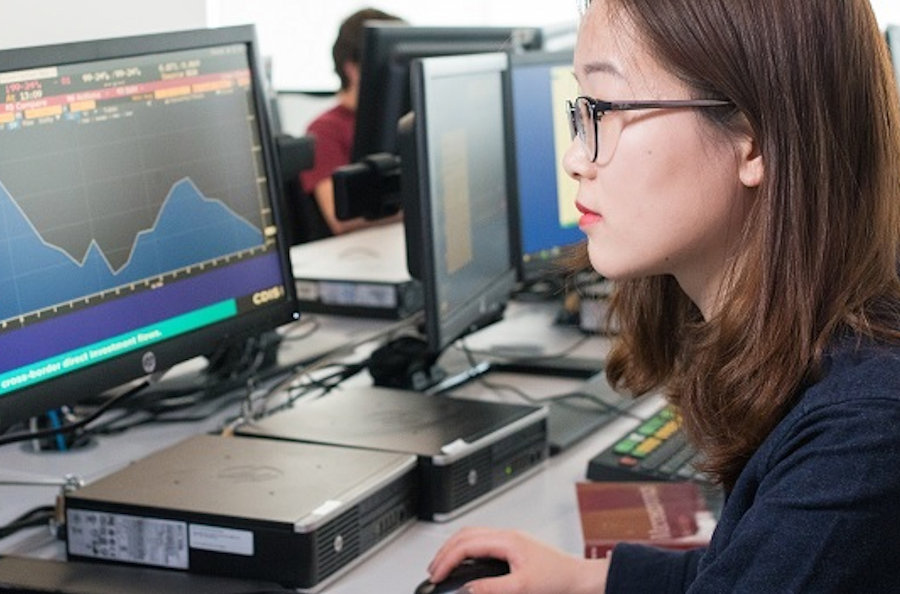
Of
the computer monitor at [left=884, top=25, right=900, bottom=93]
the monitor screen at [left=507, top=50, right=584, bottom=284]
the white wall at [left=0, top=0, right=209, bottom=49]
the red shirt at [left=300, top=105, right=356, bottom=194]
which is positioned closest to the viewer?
the white wall at [left=0, top=0, right=209, bottom=49]

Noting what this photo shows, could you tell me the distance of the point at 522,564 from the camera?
4.69 ft

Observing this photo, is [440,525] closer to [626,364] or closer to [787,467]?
[626,364]

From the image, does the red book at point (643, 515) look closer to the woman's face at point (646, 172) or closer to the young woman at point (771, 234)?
the young woman at point (771, 234)

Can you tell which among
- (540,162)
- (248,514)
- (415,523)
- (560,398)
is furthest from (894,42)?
(248,514)

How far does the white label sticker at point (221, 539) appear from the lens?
1396 mm

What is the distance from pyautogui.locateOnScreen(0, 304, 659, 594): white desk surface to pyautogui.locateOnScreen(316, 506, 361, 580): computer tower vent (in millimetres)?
18

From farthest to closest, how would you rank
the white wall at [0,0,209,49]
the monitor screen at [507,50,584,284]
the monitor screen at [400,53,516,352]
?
the monitor screen at [507,50,584,284]
the white wall at [0,0,209,49]
the monitor screen at [400,53,516,352]

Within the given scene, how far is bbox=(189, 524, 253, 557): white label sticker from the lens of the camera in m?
1.40

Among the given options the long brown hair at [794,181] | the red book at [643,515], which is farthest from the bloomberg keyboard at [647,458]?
the long brown hair at [794,181]

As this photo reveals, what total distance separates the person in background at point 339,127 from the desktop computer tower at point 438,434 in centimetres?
177

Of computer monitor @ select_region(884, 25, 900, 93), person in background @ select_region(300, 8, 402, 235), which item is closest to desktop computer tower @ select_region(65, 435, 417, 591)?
computer monitor @ select_region(884, 25, 900, 93)

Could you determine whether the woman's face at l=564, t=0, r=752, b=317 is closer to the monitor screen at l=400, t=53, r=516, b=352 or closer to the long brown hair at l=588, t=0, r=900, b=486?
the long brown hair at l=588, t=0, r=900, b=486

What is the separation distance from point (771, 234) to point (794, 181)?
0.15 feet

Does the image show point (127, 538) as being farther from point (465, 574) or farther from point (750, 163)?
point (750, 163)
